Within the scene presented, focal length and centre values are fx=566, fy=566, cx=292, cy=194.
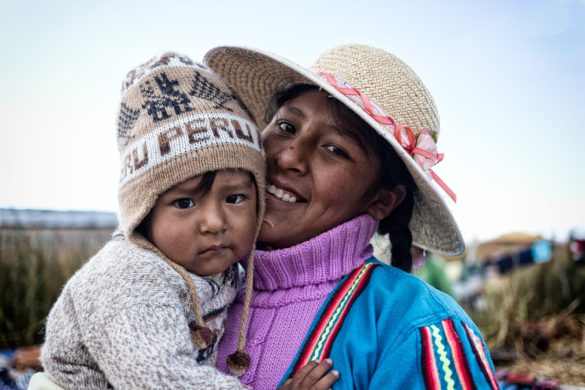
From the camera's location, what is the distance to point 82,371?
1.85 meters

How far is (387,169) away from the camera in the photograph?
8.05 feet

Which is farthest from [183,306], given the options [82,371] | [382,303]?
[382,303]

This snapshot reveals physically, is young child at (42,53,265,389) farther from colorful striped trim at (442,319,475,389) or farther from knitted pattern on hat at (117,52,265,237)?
colorful striped trim at (442,319,475,389)

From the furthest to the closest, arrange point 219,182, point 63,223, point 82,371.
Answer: point 63,223, point 219,182, point 82,371

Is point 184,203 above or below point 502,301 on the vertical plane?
above

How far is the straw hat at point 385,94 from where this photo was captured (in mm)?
2205

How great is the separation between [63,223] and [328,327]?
5744 millimetres

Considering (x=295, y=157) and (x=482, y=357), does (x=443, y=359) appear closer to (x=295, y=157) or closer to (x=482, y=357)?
(x=482, y=357)

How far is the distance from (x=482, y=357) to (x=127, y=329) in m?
1.07

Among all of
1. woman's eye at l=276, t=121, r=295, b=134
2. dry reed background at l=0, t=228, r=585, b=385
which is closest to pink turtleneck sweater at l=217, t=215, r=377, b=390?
woman's eye at l=276, t=121, r=295, b=134

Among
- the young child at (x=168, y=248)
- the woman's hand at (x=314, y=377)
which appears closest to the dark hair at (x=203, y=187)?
the young child at (x=168, y=248)

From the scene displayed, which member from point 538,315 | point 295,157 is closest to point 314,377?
point 295,157

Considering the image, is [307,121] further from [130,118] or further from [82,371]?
[82,371]

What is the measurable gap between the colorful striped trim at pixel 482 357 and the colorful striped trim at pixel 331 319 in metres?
0.42
